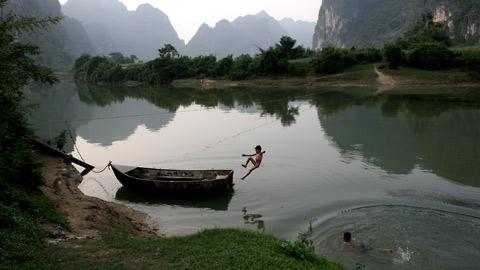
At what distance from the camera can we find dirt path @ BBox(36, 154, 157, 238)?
511 inches

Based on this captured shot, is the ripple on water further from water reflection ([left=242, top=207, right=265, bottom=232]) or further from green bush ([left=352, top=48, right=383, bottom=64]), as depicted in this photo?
green bush ([left=352, top=48, right=383, bottom=64])

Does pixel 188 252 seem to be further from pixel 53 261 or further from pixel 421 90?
pixel 421 90

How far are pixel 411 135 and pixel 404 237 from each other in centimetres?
1754

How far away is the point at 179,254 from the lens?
32.6ft

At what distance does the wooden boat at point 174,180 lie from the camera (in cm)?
1770

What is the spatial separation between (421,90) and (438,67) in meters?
10.9

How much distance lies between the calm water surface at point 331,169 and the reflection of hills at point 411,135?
0.26 ft

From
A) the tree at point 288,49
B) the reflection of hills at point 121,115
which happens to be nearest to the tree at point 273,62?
the tree at point 288,49

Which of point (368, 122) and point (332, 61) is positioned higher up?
point (332, 61)

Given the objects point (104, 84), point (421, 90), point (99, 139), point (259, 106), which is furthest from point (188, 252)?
point (104, 84)

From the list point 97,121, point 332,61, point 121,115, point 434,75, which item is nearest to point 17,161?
point 97,121

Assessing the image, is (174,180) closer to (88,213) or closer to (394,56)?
(88,213)

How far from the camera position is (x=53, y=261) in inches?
362

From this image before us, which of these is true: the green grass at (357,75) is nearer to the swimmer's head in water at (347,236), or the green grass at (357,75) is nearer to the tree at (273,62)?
the tree at (273,62)
